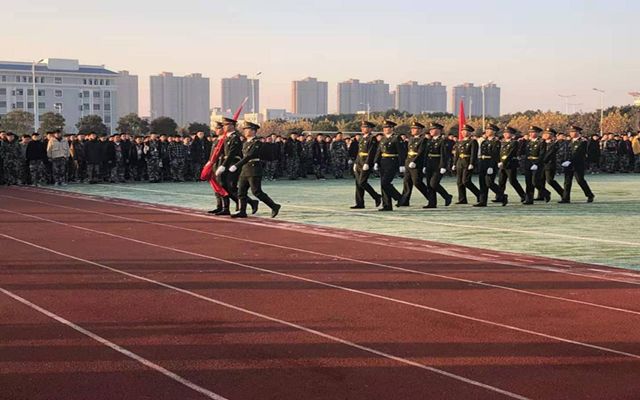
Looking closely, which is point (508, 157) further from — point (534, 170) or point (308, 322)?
point (308, 322)

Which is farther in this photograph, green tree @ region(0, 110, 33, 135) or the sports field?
green tree @ region(0, 110, 33, 135)

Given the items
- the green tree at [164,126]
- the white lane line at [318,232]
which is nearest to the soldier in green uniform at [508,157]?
the white lane line at [318,232]

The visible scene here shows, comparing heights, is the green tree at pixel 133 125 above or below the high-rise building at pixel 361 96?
below

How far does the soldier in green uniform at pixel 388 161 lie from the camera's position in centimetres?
1634

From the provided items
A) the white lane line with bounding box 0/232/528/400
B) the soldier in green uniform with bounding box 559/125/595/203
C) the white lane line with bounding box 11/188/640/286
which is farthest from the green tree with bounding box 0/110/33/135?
the white lane line with bounding box 0/232/528/400

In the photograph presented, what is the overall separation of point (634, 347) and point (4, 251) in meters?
7.54

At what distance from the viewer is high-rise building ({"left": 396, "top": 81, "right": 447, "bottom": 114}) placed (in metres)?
181

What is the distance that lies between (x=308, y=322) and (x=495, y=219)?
8853 mm

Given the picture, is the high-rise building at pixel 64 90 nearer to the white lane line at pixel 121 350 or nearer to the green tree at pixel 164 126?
the green tree at pixel 164 126

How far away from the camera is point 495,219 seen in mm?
14836

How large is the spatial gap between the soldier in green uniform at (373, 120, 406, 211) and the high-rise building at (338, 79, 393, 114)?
548 ft

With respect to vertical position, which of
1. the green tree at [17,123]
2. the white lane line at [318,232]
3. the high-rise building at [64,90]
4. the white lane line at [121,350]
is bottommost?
the white lane line at [121,350]

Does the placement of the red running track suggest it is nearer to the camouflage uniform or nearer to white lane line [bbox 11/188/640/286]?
white lane line [bbox 11/188/640/286]

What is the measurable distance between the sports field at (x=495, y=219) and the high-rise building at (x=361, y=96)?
163 meters
